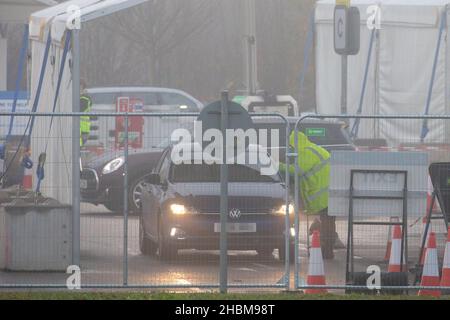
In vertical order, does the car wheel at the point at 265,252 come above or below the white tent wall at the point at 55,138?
below

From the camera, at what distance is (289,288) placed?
13734 millimetres

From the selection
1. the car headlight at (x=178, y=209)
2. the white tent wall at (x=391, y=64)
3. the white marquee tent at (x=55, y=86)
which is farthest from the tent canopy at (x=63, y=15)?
the white tent wall at (x=391, y=64)

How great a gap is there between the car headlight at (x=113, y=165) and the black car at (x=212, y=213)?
334 cm

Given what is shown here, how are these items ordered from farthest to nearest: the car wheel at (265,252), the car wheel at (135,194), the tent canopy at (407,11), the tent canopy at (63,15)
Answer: the tent canopy at (407,11)
the car wheel at (135,194)
the tent canopy at (63,15)
the car wheel at (265,252)

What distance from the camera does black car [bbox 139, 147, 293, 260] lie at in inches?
571

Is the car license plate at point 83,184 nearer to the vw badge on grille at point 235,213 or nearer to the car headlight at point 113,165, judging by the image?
the vw badge on grille at point 235,213

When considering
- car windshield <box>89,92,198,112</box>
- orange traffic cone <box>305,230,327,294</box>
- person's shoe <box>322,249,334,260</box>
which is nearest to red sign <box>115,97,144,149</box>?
person's shoe <box>322,249,334,260</box>

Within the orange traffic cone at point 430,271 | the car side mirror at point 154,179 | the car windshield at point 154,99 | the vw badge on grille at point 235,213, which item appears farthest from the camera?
the car windshield at point 154,99

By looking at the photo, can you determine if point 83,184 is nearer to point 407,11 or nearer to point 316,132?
point 316,132

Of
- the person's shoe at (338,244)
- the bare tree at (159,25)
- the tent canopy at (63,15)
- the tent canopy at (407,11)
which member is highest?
the bare tree at (159,25)

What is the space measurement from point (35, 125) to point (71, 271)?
7.39ft

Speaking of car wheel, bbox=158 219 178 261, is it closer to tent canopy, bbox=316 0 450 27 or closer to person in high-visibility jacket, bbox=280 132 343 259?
person in high-visibility jacket, bbox=280 132 343 259

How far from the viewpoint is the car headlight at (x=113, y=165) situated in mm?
19138

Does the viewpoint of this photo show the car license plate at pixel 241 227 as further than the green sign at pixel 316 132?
No
